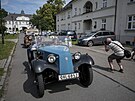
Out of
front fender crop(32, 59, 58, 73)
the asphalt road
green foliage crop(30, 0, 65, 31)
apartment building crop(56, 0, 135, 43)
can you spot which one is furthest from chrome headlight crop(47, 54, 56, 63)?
green foliage crop(30, 0, 65, 31)

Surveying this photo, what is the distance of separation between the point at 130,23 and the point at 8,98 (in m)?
17.0

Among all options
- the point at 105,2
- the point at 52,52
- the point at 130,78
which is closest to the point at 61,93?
the point at 52,52

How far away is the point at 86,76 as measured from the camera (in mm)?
5012

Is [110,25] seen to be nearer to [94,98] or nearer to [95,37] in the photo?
[95,37]

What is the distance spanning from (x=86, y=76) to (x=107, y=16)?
17683mm

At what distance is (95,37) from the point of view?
16.7 metres

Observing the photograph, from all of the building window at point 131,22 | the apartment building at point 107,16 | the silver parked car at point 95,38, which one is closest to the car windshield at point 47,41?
the silver parked car at point 95,38

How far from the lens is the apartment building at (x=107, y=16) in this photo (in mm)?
17425

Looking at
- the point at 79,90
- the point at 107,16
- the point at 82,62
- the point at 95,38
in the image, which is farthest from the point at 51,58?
the point at 107,16

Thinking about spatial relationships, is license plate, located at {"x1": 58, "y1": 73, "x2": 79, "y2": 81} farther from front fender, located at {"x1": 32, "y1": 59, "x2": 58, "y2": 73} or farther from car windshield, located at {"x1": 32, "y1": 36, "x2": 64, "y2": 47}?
car windshield, located at {"x1": 32, "y1": 36, "x2": 64, "y2": 47}

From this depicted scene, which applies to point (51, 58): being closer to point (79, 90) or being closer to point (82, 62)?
point (82, 62)

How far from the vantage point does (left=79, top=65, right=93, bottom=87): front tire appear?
478 centimetres

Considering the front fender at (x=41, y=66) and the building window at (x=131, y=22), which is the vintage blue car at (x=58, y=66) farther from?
the building window at (x=131, y=22)

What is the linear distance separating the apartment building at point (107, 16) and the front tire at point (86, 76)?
1377 cm
